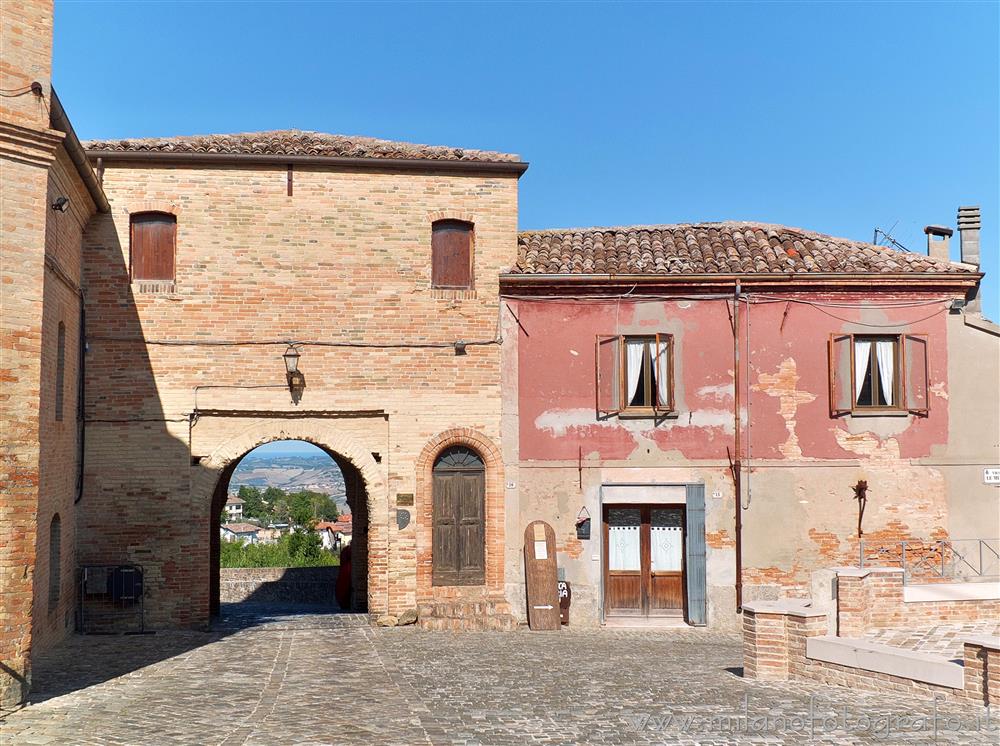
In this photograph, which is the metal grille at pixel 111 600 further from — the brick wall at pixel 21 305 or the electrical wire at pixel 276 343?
the brick wall at pixel 21 305

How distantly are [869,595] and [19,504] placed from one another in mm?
9915

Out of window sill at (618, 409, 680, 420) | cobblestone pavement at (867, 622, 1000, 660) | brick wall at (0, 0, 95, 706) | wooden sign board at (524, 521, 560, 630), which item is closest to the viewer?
brick wall at (0, 0, 95, 706)

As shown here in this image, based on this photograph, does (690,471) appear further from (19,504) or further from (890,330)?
(19,504)

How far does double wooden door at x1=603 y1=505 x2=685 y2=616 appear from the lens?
655 inches

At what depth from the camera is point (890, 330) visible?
Result: 658 inches

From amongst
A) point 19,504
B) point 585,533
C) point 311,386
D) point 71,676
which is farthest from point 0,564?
point 585,533

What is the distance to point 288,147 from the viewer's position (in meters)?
16.4

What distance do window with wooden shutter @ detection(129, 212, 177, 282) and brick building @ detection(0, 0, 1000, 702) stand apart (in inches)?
1.7

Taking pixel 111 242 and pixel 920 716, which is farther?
pixel 111 242

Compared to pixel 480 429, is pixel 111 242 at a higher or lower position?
higher

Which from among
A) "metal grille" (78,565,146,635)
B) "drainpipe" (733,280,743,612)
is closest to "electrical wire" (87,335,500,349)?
"metal grille" (78,565,146,635)

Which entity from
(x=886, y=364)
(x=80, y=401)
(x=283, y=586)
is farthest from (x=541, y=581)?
(x=283, y=586)

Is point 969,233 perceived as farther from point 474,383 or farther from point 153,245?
point 153,245

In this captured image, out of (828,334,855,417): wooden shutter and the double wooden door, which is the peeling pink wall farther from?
the double wooden door
